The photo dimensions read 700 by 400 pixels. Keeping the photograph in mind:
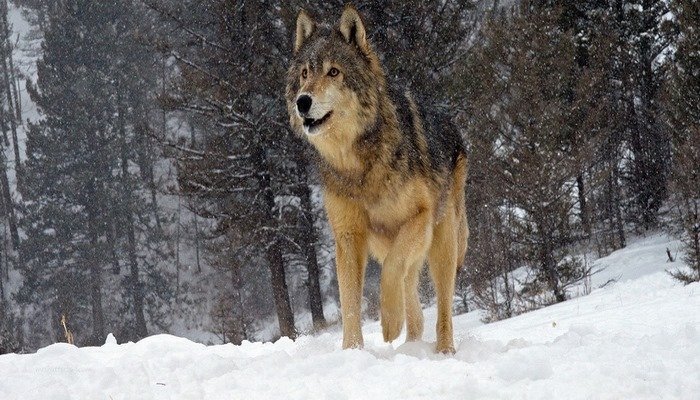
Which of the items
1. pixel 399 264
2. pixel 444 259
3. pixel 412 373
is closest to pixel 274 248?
pixel 444 259

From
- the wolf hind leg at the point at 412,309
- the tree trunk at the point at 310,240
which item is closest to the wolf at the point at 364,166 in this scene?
the wolf hind leg at the point at 412,309

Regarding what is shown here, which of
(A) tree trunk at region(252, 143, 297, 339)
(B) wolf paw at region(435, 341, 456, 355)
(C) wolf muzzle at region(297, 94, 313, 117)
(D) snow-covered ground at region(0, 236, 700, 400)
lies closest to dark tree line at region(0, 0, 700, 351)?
(A) tree trunk at region(252, 143, 297, 339)

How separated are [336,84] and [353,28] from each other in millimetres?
598

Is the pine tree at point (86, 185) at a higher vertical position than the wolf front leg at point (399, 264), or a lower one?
higher

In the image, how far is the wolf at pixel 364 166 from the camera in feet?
14.4

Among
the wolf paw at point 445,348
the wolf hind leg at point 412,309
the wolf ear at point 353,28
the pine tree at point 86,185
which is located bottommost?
the wolf paw at point 445,348

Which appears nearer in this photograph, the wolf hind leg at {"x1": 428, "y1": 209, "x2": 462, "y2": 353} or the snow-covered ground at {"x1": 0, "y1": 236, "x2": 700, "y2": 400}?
the snow-covered ground at {"x1": 0, "y1": 236, "x2": 700, "y2": 400}

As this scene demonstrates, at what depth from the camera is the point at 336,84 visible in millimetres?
4418

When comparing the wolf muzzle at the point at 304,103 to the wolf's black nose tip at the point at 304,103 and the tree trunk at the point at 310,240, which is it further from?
→ the tree trunk at the point at 310,240

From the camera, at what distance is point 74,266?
105ft

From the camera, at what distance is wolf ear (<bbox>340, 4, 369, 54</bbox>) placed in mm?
4709

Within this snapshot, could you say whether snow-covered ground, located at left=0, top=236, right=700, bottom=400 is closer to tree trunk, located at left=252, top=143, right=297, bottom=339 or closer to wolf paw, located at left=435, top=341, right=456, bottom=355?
wolf paw, located at left=435, top=341, right=456, bottom=355

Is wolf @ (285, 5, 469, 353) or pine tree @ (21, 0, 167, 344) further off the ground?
pine tree @ (21, 0, 167, 344)

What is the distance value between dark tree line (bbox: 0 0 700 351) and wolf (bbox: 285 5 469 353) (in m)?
7.34
